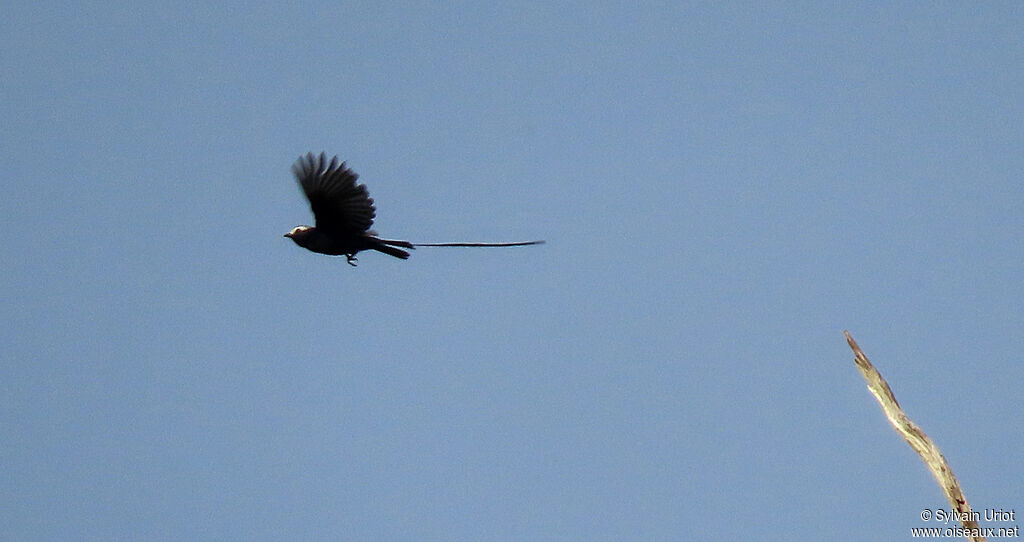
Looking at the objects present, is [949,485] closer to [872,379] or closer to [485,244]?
[872,379]

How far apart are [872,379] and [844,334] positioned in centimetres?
33

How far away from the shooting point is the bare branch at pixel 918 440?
19.7ft

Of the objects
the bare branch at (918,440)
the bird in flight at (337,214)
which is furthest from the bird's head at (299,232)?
the bare branch at (918,440)

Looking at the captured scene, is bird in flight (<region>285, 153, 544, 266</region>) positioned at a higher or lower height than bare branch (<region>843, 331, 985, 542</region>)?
higher

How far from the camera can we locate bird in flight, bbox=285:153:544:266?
10.3 m

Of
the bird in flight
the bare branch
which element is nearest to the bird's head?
the bird in flight

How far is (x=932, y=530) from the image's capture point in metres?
7.09

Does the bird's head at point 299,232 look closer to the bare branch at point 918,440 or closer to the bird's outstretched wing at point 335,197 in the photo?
the bird's outstretched wing at point 335,197

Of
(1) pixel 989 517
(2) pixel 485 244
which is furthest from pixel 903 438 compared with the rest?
(2) pixel 485 244

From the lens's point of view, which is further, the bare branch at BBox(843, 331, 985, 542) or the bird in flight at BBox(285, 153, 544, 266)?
the bird in flight at BBox(285, 153, 544, 266)

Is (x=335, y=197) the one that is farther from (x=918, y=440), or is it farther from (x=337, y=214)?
(x=918, y=440)

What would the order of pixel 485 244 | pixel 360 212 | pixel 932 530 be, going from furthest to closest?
pixel 360 212 → pixel 485 244 → pixel 932 530

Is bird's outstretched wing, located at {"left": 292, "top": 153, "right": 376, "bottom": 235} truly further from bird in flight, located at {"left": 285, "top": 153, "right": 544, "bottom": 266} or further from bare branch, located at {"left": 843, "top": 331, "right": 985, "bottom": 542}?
bare branch, located at {"left": 843, "top": 331, "right": 985, "bottom": 542}

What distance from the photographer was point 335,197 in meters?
10.5
